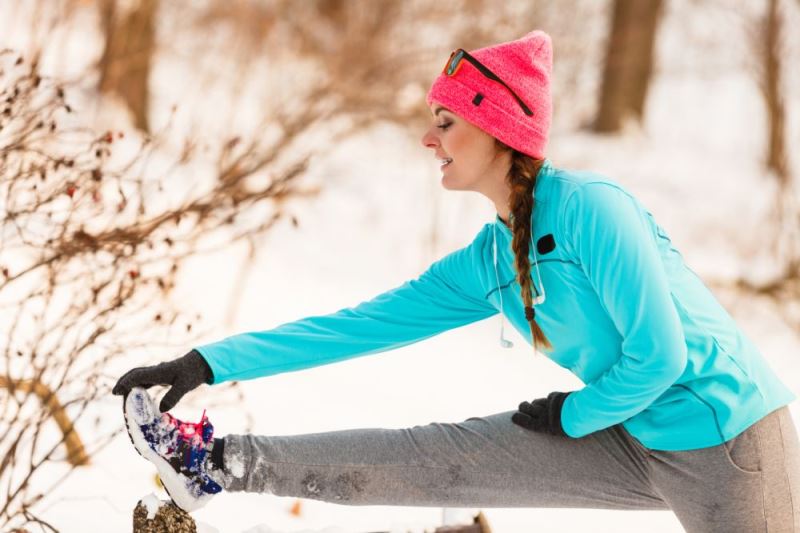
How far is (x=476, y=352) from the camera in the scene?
20.6 feet

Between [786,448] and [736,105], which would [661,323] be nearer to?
[786,448]

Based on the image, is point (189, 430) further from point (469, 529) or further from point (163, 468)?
point (469, 529)

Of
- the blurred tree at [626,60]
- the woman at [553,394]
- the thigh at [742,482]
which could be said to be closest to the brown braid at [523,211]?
the woman at [553,394]

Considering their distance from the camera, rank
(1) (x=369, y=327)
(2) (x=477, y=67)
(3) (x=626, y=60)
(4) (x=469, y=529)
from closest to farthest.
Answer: (2) (x=477, y=67), (1) (x=369, y=327), (4) (x=469, y=529), (3) (x=626, y=60)

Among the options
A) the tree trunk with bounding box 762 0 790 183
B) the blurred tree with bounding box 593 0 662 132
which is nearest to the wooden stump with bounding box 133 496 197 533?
the tree trunk with bounding box 762 0 790 183

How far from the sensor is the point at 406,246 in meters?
Answer: 10.5

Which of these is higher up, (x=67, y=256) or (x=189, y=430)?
(x=67, y=256)

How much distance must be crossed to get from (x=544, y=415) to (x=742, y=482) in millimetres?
520

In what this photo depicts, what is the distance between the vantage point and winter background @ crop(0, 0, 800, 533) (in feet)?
11.8

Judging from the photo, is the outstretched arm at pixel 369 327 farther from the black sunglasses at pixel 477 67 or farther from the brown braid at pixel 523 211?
the black sunglasses at pixel 477 67

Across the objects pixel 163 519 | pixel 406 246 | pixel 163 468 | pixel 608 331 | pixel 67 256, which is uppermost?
pixel 406 246

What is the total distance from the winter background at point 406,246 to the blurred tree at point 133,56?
1.26ft

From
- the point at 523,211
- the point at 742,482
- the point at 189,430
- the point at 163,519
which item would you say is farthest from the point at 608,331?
the point at 163,519

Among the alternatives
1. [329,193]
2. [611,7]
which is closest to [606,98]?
[611,7]
